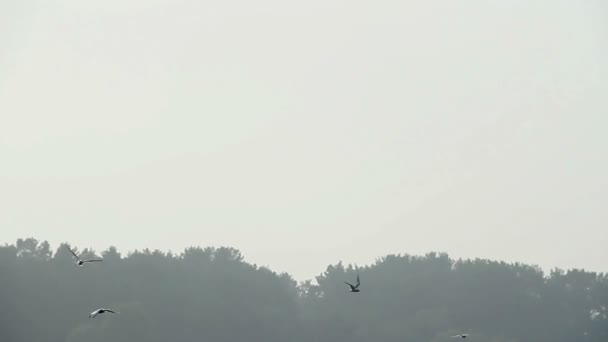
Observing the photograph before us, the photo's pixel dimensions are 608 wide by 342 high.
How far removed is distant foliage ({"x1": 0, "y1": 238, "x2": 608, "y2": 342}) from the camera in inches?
5448

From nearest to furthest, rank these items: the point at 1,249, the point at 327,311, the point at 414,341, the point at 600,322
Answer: the point at 1,249, the point at 414,341, the point at 327,311, the point at 600,322

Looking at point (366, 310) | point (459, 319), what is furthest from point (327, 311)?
point (459, 319)

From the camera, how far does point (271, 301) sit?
162 metres

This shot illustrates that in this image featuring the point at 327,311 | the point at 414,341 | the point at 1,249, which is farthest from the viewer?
the point at 327,311

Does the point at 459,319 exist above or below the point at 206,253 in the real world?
below

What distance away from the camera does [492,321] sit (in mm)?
175000

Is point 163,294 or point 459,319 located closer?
point 163,294

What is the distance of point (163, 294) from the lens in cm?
15112

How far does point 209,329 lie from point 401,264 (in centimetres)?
5353

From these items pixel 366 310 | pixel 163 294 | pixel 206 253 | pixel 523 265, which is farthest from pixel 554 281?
pixel 163 294

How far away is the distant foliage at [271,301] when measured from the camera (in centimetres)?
13838

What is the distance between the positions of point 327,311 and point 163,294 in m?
28.9

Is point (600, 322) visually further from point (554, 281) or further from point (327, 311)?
point (327, 311)

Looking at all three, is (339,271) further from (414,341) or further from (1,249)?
(1,249)
